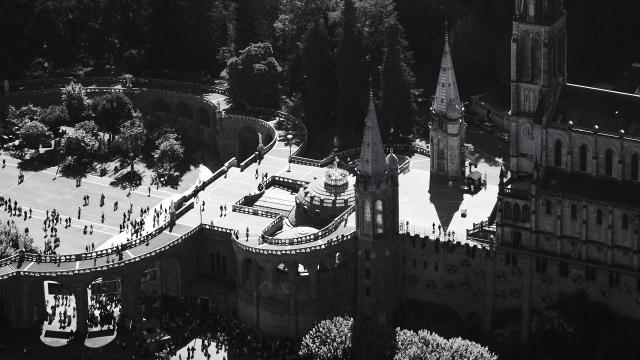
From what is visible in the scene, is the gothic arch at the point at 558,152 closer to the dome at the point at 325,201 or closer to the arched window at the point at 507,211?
the arched window at the point at 507,211

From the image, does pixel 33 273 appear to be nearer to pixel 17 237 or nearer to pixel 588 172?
pixel 17 237

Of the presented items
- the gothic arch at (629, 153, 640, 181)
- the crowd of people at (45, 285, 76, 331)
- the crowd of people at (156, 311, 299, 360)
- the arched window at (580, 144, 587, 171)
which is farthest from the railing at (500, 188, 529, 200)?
the crowd of people at (45, 285, 76, 331)

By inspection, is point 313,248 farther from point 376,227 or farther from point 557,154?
point 557,154

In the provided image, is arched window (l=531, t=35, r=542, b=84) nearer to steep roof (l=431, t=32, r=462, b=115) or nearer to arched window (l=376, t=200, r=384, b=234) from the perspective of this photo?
steep roof (l=431, t=32, r=462, b=115)

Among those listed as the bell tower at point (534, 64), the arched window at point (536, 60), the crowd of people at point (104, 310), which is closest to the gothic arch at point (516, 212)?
the bell tower at point (534, 64)

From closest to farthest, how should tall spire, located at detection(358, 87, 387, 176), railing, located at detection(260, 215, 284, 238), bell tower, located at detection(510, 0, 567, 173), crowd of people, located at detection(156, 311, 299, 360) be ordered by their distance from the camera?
bell tower, located at detection(510, 0, 567, 173) < tall spire, located at detection(358, 87, 387, 176) < crowd of people, located at detection(156, 311, 299, 360) < railing, located at detection(260, 215, 284, 238)

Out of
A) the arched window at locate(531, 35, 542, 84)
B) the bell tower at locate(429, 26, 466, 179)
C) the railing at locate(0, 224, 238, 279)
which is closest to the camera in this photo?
the arched window at locate(531, 35, 542, 84)

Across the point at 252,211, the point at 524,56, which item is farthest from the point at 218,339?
the point at 524,56
